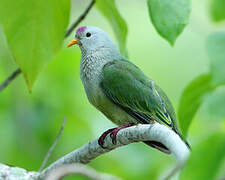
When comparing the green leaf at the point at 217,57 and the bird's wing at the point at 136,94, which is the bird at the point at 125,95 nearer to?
the bird's wing at the point at 136,94

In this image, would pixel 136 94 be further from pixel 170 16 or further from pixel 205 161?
pixel 205 161

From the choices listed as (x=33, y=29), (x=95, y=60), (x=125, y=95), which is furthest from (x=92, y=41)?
(x=33, y=29)

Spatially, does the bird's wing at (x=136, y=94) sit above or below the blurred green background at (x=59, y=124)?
above

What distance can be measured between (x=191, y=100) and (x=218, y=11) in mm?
726

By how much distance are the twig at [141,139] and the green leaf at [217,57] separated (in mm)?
290

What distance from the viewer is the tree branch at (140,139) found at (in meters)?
1.19

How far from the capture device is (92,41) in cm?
385

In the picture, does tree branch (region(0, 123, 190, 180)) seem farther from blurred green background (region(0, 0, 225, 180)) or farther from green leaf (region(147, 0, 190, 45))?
blurred green background (region(0, 0, 225, 180))

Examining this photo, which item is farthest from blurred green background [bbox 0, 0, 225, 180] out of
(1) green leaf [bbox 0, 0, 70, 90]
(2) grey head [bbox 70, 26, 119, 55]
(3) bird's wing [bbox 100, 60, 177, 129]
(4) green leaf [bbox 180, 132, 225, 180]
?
(4) green leaf [bbox 180, 132, 225, 180]

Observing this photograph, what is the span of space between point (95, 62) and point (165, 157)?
1804mm

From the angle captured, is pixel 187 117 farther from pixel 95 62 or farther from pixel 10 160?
pixel 10 160

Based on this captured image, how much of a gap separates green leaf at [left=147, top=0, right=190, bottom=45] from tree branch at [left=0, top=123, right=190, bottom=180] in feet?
1.17

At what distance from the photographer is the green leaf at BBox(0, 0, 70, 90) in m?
1.86

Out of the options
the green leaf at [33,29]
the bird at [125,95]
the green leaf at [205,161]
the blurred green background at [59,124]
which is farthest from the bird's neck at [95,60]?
the green leaf at [205,161]
